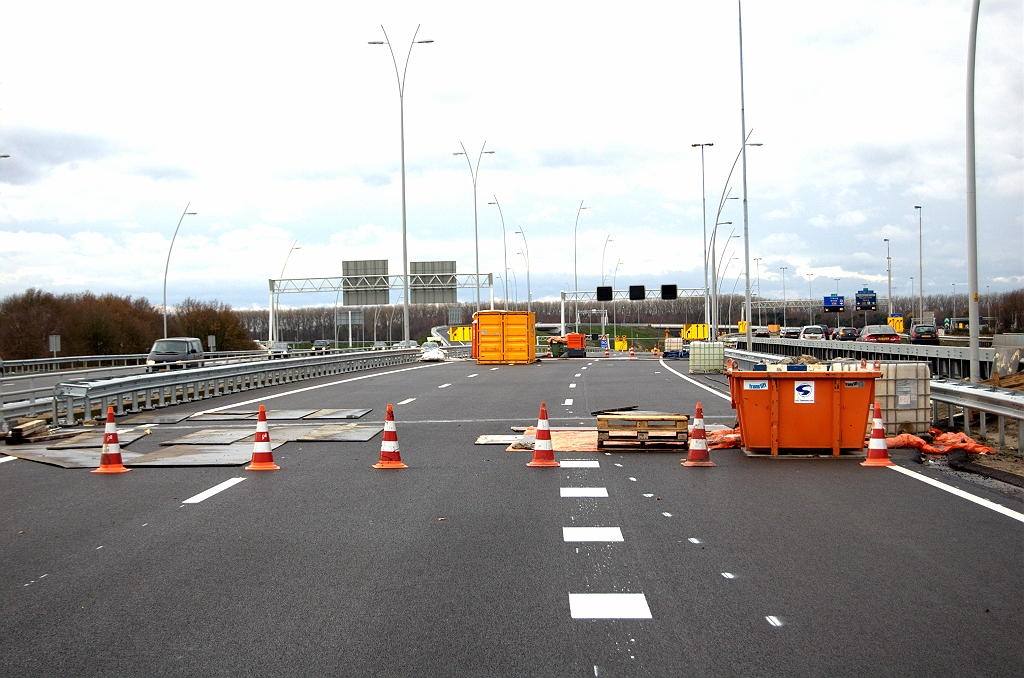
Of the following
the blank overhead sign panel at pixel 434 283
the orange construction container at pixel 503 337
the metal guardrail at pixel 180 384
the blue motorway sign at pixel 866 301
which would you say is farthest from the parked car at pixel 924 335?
the blue motorway sign at pixel 866 301

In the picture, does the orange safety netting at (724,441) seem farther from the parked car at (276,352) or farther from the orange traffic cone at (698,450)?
the parked car at (276,352)

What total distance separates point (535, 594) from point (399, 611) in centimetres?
90

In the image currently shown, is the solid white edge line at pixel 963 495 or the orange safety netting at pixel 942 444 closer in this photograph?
the solid white edge line at pixel 963 495

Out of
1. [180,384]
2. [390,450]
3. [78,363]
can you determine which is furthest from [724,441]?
[78,363]

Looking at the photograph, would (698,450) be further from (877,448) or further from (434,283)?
(434,283)

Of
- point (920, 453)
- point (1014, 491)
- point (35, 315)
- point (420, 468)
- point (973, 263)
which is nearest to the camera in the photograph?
point (1014, 491)

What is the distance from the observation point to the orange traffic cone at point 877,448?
11414 mm

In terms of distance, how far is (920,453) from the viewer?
12.4 metres

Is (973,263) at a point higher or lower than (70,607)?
higher

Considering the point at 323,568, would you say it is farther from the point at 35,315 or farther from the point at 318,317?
the point at 318,317

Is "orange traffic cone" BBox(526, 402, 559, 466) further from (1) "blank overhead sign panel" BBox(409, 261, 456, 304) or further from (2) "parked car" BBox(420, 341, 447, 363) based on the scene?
(1) "blank overhead sign panel" BBox(409, 261, 456, 304)

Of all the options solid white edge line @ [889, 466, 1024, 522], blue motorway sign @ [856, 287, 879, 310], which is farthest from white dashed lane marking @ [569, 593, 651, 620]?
blue motorway sign @ [856, 287, 879, 310]

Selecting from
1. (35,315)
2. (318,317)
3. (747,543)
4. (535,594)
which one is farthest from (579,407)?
(318,317)

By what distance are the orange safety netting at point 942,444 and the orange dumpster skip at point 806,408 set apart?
3.18ft
